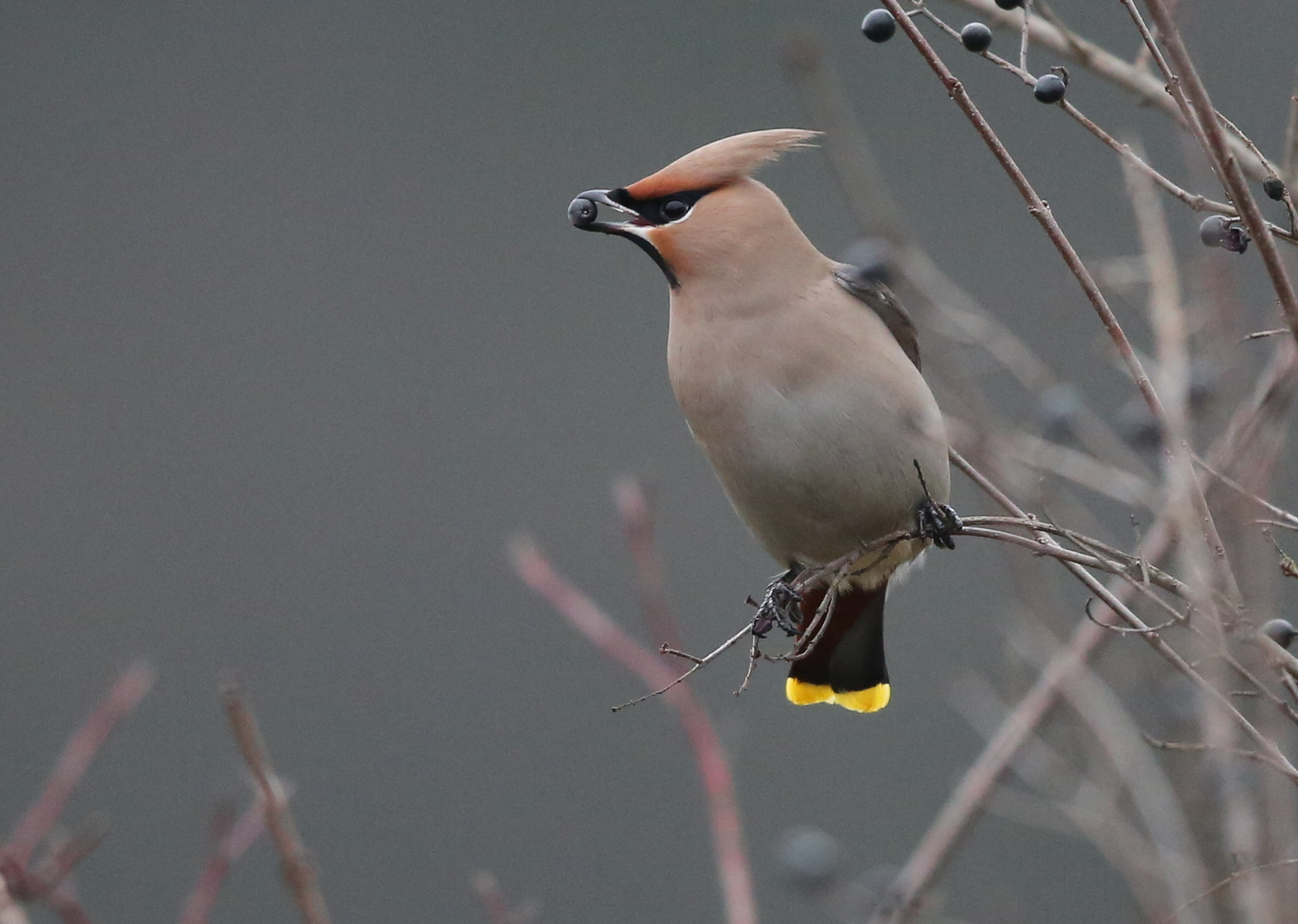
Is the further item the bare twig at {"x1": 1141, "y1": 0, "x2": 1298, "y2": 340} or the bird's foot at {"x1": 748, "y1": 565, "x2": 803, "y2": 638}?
the bird's foot at {"x1": 748, "y1": 565, "x2": 803, "y2": 638}

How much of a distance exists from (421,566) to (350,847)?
1050 millimetres

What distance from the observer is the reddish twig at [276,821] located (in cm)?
164

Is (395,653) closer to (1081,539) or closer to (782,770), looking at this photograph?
(782,770)

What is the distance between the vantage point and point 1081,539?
187 cm

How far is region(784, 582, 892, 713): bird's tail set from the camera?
3469mm

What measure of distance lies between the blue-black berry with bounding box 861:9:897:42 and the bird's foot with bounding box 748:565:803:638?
34.8 inches

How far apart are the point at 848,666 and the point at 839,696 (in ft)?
0.20

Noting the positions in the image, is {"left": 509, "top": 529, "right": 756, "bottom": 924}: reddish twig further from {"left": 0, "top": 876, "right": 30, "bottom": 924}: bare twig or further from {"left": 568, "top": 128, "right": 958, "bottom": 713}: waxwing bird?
{"left": 0, "top": 876, "right": 30, "bottom": 924}: bare twig

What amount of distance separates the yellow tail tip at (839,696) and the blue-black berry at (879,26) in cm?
149

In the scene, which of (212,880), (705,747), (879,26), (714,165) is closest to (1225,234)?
(879,26)

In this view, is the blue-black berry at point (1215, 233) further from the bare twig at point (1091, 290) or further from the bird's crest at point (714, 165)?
the bird's crest at point (714, 165)

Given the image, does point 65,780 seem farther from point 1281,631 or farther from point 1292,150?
point 1292,150

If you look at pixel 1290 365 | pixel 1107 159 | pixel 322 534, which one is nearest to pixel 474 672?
pixel 322 534

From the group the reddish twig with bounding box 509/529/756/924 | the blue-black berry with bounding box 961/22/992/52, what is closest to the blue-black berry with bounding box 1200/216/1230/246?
the blue-black berry with bounding box 961/22/992/52
